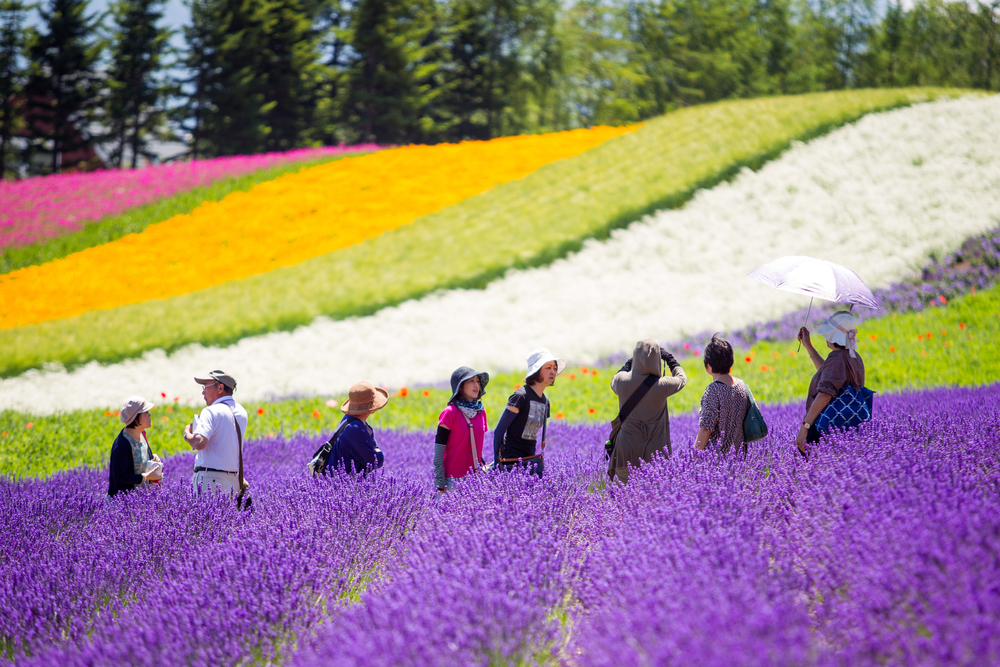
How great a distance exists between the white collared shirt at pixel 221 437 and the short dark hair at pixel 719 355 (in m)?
3.18

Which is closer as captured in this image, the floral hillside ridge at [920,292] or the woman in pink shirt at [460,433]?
the woman in pink shirt at [460,433]

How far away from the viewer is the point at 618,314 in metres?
12.1

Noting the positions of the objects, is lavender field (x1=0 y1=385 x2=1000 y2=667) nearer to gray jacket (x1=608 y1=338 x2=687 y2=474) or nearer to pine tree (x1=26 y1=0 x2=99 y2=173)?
gray jacket (x1=608 y1=338 x2=687 y2=474)

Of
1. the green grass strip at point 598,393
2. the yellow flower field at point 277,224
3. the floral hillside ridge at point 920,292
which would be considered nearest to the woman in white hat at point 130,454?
the green grass strip at point 598,393

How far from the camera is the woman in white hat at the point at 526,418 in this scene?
430 cm

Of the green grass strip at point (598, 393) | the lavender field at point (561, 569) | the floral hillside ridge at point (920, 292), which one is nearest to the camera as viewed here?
the lavender field at point (561, 569)

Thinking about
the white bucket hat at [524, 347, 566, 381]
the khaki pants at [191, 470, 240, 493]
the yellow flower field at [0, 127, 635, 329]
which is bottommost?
the khaki pants at [191, 470, 240, 493]

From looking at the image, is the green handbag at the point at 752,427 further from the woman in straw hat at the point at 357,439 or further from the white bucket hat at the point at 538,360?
the woman in straw hat at the point at 357,439

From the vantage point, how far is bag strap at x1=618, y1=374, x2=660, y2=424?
411cm

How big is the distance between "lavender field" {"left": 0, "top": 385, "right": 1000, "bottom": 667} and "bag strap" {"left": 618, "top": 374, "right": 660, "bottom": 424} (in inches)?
18.1

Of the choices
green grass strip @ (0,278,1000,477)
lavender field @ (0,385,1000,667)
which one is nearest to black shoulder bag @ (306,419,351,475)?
lavender field @ (0,385,1000,667)

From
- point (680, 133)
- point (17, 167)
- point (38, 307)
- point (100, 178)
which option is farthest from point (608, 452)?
point (17, 167)

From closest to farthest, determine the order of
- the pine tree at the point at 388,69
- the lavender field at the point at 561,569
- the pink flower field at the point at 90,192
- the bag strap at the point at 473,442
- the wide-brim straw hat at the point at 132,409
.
Answer: the lavender field at the point at 561,569
the bag strap at the point at 473,442
the wide-brim straw hat at the point at 132,409
the pink flower field at the point at 90,192
the pine tree at the point at 388,69

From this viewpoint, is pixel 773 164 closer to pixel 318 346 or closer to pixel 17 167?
pixel 318 346
